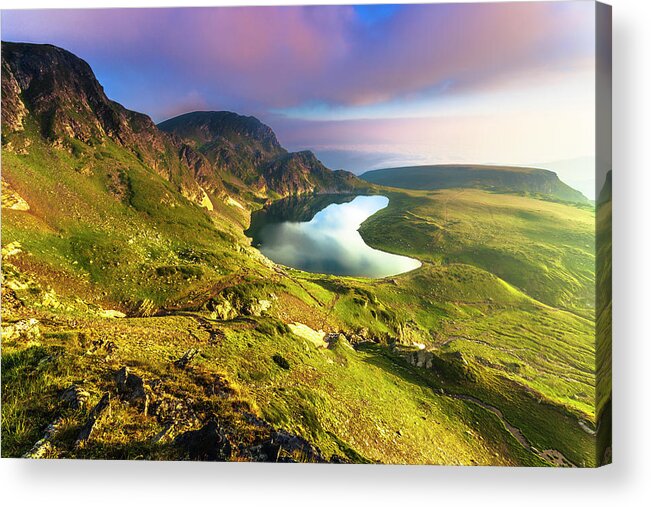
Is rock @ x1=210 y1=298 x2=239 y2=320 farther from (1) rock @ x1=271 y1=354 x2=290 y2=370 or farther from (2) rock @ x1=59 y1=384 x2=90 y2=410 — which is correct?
(2) rock @ x1=59 y1=384 x2=90 y2=410

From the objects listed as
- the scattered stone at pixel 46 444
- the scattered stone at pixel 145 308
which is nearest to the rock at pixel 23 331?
the scattered stone at pixel 145 308

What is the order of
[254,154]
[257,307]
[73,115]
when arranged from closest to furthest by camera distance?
1. [257,307]
2. [73,115]
3. [254,154]

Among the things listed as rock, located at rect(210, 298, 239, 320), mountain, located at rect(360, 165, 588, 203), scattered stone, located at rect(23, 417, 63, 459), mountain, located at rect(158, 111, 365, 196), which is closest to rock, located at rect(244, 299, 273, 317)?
rock, located at rect(210, 298, 239, 320)

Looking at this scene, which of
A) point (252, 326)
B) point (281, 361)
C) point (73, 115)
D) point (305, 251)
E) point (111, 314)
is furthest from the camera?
point (305, 251)

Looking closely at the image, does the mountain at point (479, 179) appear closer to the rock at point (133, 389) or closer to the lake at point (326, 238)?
the lake at point (326, 238)

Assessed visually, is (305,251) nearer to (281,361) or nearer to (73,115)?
(281,361)

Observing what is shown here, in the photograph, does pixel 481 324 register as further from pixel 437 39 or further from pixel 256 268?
pixel 437 39

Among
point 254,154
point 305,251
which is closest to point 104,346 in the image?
point 305,251
